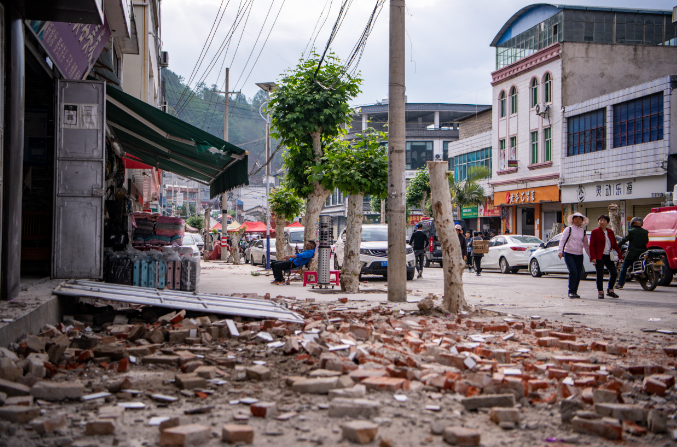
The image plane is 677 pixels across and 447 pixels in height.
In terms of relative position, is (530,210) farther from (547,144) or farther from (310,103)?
(310,103)

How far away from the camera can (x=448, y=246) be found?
8641mm

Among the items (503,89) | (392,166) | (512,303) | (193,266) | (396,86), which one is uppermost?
(503,89)

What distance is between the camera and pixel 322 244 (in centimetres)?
1321

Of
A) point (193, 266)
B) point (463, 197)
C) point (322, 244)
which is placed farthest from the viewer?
point (463, 197)

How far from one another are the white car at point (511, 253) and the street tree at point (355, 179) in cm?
1180

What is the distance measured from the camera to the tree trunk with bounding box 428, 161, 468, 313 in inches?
339

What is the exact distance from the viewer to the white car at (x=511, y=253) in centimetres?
2262

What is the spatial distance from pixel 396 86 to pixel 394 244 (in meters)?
2.76

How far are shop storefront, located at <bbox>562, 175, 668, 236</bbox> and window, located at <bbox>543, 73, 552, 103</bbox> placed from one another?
5232mm

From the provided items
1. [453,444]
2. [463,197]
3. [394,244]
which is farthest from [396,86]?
[463,197]

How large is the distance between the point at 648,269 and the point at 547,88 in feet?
Answer: 71.6

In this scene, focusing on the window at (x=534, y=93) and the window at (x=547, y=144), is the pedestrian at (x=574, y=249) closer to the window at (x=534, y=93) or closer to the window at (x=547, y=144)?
the window at (x=547, y=144)

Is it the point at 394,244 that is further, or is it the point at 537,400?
the point at 394,244

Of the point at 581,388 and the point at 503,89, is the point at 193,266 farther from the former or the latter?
the point at 503,89
